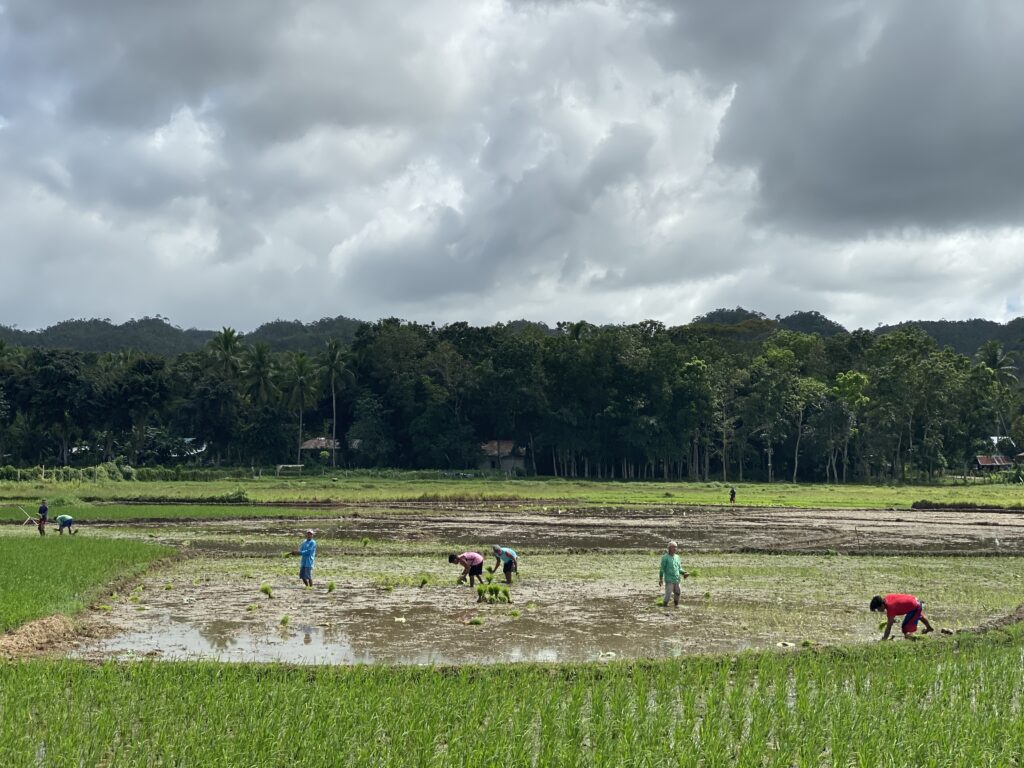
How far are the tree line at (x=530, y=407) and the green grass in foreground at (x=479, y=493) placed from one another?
10041mm

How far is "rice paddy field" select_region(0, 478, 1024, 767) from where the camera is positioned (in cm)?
905

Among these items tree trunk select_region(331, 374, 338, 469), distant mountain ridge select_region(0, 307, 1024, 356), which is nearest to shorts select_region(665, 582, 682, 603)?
tree trunk select_region(331, 374, 338, 469)

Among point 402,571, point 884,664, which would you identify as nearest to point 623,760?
point 884,664

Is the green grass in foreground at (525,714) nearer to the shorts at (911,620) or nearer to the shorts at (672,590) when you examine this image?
the shorts at (911,620)

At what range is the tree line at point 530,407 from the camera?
80.8m

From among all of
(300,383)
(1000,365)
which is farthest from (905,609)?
(1000,365)

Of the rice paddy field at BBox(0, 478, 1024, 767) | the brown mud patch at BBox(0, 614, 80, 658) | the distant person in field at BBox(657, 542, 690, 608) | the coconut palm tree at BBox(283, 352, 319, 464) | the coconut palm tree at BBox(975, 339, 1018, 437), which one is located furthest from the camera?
the coconut palm tree at BBox(975, 339, 1018, 437)

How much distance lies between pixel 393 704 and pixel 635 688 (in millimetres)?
3234

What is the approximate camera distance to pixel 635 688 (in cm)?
1140

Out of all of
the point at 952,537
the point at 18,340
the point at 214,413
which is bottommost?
the point at 952,537

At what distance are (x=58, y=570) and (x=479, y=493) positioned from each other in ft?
128

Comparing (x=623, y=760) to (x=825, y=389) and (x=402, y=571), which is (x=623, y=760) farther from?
(x=825, y=389)

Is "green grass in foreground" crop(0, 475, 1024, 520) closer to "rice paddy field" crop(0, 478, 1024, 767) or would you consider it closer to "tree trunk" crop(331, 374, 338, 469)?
"tree trunk" crop(331, 374, 338, 469)

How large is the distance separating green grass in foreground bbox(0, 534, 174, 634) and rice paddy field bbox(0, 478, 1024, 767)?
0.34ft
